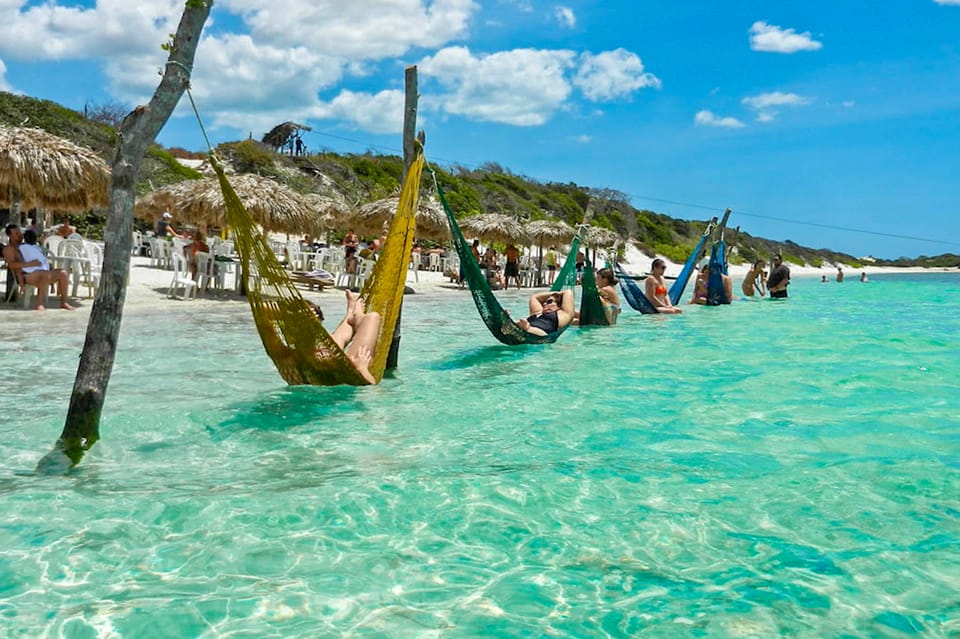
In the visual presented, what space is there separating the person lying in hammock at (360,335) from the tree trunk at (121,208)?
1613mm

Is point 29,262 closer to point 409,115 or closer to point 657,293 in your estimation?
point 409,115

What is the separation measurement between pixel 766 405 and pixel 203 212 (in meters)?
8.51

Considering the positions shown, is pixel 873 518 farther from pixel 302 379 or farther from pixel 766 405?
pixel 302 379

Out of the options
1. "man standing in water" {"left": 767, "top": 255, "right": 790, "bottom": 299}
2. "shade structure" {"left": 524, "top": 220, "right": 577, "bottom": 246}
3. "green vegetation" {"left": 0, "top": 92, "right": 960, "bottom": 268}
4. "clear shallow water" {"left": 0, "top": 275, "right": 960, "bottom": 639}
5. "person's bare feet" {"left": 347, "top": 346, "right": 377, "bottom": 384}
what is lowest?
"clear shallow water" {"left": 0, "top": 275, "right": 960, "bottom": 639}

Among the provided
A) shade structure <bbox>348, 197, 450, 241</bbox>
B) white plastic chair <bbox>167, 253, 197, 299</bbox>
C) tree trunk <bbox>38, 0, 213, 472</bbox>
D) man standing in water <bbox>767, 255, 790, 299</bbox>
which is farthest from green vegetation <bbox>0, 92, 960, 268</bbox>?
tree trunk <bbox>38, 0, 213, 472</bbox>

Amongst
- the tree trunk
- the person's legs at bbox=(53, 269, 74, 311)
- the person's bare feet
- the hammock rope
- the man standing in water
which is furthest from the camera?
the man standing in water

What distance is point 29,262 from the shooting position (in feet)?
25.3

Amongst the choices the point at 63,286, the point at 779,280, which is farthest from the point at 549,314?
the point at 779,280

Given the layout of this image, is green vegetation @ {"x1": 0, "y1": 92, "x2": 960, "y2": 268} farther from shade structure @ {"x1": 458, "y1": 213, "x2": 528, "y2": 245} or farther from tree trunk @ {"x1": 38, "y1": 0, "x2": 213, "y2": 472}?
tree trunk @ {"x1": 38, "y1": 0, "x2": 213, "y2": 472}

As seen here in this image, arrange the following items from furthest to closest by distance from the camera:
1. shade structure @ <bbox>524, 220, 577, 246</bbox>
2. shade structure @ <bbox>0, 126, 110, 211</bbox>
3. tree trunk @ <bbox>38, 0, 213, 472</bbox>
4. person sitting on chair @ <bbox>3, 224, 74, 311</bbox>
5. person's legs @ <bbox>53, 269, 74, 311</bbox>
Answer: shade structure @ <bbox>524, 220, 577, 246</bbox>
shade structure @ <bbox>0, 126, 110, 211</bbox>
person's legs @ <bbox>53, 269, 74, 311</bbox>
person sitting on chair @ <bbox>3, 224, 74, 311</bbox>
tree trunk @ <bbox>38, 0, 213, 472</bbox>

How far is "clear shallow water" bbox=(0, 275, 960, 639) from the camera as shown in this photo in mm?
2062

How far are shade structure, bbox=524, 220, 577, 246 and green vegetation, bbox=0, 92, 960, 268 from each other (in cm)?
226

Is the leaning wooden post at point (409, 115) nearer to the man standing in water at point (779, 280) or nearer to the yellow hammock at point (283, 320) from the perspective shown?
the yellow hammock at point (283, 320)

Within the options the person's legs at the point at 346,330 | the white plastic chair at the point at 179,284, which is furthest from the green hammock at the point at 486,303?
the white plastic chair at the point at 179,284
